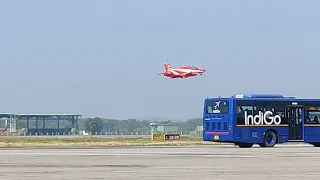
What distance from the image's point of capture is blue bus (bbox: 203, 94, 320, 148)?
50.5 metres

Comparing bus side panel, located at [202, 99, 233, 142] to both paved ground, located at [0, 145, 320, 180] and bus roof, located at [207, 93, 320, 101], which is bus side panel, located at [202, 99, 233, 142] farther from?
paved ground, located at [0, 145, 320, 180]

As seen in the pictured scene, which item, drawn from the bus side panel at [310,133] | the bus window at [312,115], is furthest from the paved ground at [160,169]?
the bus window at [312,115]

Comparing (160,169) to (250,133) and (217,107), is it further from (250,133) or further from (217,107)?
(217,107)

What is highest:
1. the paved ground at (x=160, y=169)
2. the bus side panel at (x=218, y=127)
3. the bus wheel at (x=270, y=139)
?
the bus side panel at (x=218, y=127)

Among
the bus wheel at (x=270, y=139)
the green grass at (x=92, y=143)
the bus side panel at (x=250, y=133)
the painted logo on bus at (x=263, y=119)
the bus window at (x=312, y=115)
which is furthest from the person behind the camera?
the green grass at (x=92, y=143)

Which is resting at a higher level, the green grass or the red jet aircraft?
the red jet aircraft

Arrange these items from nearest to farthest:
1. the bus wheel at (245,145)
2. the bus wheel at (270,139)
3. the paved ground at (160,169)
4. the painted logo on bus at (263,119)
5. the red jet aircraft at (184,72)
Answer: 1. the paved ground at (160,169)
2. the painted logo on bus at (263,119)
3. the bus wheel at (270,139)
4. the bus wheel at (245,145)
5. the red jet aircraft at (184,72)

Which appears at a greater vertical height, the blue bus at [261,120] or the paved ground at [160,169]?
the blue bus at [261,120]

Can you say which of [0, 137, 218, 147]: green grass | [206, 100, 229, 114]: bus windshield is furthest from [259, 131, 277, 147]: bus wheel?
[0, 137, 218, 147]: green grass

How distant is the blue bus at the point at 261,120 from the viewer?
5053 centimetres

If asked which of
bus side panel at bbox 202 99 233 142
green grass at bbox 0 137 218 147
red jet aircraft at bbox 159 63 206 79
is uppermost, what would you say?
red jet aircraft at bbox 159 63 206 79

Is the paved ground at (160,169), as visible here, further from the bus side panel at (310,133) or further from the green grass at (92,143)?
the green grass at (92,143)

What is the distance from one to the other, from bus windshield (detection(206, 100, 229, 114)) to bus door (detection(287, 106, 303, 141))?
3.88 metres

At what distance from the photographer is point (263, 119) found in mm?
51031
